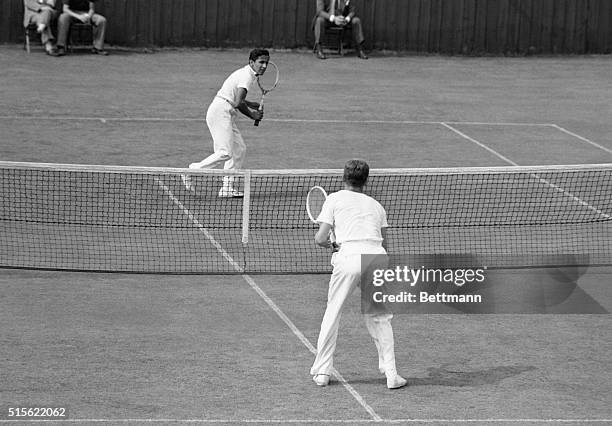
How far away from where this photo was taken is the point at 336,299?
940 cm

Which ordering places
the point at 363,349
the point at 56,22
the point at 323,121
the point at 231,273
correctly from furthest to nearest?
the point at 56,22
the point at 323,121
the point at 231,273
the point at 363,349

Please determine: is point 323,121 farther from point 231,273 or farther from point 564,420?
point 564,420

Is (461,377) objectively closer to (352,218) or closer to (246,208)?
(352,218)

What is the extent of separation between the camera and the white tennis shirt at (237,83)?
16438 mm

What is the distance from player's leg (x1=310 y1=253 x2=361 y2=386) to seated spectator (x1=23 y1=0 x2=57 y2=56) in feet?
67.5

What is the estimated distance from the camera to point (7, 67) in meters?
27.3

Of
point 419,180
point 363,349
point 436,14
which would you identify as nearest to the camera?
point 363,349

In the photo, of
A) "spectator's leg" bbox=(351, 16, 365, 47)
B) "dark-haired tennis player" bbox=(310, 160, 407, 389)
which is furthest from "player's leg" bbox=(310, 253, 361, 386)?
"spectator's leg" bbox=(351, 16, 365, 47)

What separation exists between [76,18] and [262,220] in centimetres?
1426

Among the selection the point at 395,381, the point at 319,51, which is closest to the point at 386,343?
the point at 395,381

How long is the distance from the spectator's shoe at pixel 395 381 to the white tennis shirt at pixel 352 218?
1.12 meters

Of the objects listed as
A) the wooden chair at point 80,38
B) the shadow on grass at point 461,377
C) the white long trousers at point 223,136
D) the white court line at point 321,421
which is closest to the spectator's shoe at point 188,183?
the white long trousers at point 223,136

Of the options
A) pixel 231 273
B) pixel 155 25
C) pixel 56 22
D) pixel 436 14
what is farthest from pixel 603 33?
pixel 231 273

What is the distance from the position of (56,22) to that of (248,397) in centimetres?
2185
